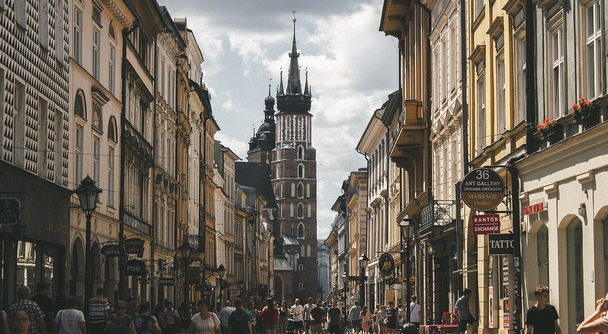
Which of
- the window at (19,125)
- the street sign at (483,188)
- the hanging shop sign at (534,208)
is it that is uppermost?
the window at (19,125)

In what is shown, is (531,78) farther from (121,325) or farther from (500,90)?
(121,325)

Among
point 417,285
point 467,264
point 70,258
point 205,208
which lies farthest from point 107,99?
point 205,208

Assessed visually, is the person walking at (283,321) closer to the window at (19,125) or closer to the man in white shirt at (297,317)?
the man in white shirt at (297,317)

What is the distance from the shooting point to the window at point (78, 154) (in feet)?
104

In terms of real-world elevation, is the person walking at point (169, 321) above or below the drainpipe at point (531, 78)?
A: below

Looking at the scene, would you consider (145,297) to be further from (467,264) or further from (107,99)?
(467,264)

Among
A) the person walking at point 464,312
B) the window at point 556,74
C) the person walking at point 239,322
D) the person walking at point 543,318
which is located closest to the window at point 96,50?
the person walking at point 239,322

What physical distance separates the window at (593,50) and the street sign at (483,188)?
13.0ft

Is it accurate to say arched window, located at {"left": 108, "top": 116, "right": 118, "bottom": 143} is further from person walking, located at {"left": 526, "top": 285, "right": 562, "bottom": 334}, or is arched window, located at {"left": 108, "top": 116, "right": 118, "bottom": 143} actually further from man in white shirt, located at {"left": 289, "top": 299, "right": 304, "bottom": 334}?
person walking, located at {"left": 526, "top": 285, "right": 562, "bottom": 334}

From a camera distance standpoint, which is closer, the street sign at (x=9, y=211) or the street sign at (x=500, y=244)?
the street sign at (x=9, y=211)

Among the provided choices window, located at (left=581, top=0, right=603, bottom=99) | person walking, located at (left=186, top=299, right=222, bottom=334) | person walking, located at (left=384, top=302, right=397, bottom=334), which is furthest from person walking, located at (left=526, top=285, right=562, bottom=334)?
person walking, located at (left=384, top=302, right=397, bottom=334)

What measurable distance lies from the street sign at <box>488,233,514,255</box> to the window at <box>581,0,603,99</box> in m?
4.83

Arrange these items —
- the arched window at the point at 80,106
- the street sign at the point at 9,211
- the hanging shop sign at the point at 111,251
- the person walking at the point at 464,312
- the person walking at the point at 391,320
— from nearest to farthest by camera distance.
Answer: the street sign at the point at 9,211
the person walking at the point at 464,312
the hanging shop sign at the point at 111,251
the arched window at the point at 80,106
the person walking at the point at 391,320

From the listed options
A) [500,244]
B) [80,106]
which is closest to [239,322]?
[500,244]
